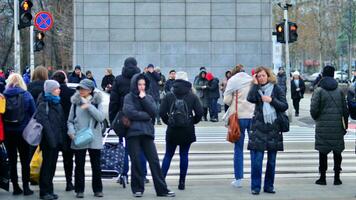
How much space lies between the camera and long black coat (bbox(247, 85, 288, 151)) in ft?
38.8

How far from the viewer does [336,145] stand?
12750 millimetres

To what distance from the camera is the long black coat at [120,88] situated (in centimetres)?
1254

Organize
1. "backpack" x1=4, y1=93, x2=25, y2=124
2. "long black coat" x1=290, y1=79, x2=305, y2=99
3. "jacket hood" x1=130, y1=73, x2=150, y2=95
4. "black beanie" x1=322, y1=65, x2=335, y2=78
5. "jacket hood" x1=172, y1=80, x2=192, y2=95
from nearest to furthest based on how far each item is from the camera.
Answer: "jacket hood" x1=130, y1=73, x2=150, y2=95, "backpack" x1=4, y1=93, x2=25, y2=124, "jacket hood" x1=172, y1=80, x2=192, y2=95, "black beanie" x1=322, y1=65, x2=335, y2=78, "long black coat" x1=290, y1=79, x2=305, y2=99

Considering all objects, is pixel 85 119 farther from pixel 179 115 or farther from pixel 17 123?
pixel 179 115

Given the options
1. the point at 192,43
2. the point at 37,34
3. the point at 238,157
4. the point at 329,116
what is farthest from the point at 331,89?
the point at 192,43

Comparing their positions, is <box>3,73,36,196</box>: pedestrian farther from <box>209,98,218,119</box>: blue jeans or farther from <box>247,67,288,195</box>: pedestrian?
<box>209,98,218,119</box>: blue jeans

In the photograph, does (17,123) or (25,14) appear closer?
(17,123)

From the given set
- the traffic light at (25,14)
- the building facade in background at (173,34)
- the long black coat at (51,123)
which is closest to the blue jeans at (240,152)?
the long black coat at (51,123)

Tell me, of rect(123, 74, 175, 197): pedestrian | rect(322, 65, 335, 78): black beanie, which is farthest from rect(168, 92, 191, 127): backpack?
rect(322, 65, 335, 78): black beanie

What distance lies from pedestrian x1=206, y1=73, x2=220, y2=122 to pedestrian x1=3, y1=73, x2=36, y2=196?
A: 52.8 feet

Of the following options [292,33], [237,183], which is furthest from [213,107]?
[237,183]

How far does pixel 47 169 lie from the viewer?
452 inches

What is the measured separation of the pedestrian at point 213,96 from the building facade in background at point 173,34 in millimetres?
5511

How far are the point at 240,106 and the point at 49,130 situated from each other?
126 inches
